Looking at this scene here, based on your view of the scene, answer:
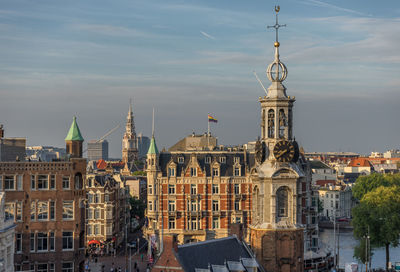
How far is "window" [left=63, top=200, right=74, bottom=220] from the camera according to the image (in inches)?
3068

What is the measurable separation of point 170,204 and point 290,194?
167 feet

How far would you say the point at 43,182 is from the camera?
77500 millimetres

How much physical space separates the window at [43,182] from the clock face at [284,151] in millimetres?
26280

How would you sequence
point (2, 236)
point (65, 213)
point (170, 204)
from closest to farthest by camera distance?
1. point (2, 236)
2. point (65, 213)
3. point (170, 204)

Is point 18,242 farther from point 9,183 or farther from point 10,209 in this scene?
point 9,183

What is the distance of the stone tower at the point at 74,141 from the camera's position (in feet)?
264

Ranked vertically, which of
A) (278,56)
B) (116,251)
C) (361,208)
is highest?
(278,56)

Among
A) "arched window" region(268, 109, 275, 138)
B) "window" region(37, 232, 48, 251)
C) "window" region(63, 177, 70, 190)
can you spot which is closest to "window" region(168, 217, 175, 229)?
"window" region(63, 177, 70, 190)

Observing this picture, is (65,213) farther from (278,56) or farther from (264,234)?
(278,56)

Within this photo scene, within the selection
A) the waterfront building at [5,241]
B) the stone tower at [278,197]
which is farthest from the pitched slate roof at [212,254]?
the waterfront building at [5,241]

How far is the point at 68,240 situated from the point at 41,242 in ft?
9.96

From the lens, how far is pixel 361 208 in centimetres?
11962

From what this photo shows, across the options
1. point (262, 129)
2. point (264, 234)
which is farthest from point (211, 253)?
point (262, 129)

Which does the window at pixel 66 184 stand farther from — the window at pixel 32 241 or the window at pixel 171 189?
the window at pixel 171 189
